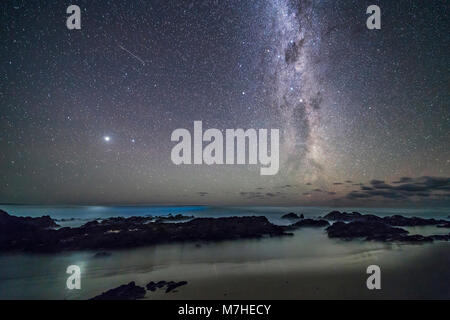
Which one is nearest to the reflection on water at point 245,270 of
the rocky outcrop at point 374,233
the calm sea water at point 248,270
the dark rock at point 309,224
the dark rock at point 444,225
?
the calm sea water at point 248,270

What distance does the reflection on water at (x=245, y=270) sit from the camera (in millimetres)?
6473

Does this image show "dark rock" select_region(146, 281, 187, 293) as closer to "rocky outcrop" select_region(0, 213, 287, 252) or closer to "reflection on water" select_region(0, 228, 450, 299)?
"reflection on water" select_region(0, 228, 450, 299)

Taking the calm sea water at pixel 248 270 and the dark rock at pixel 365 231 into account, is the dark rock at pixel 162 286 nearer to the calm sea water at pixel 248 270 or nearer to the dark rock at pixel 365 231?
the calm sea water at pixel 248 270

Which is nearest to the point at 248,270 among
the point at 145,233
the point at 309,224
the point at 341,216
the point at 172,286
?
the point at 172,286

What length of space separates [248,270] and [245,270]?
117 millimetres

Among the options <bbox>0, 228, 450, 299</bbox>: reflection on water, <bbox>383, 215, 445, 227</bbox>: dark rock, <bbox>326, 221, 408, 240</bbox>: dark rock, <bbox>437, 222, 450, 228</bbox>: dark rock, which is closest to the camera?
<bbox>0, 228, 450, 299</bbox>: reflection on water

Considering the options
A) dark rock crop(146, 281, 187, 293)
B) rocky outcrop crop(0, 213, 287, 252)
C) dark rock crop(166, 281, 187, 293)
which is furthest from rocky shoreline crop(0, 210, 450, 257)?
dark rock crop(166, 281, 187, 293)

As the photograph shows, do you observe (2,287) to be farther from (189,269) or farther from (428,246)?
(428,246)

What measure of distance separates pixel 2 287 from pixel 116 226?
7.02 metres

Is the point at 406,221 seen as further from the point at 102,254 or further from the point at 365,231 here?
the point at 102,254

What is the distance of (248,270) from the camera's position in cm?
817

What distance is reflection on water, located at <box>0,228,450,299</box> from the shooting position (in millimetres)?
6473
